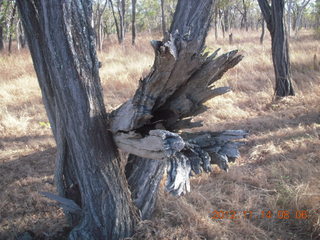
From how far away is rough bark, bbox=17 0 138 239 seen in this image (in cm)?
182

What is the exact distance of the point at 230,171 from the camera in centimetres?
383

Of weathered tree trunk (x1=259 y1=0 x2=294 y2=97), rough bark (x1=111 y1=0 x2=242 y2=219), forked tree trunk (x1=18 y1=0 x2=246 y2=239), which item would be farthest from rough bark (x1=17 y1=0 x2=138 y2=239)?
weathered tree trunk (x1=259 y1=0 x2=294 y2=97)

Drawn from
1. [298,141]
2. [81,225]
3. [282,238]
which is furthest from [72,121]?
[298,141]

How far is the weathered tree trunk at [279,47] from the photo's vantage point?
6754 millimetres

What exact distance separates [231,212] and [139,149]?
1.61m

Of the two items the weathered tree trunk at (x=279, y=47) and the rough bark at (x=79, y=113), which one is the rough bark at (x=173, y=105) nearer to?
the rough bark at (x=79, y=113)

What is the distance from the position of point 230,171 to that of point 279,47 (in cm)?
454
